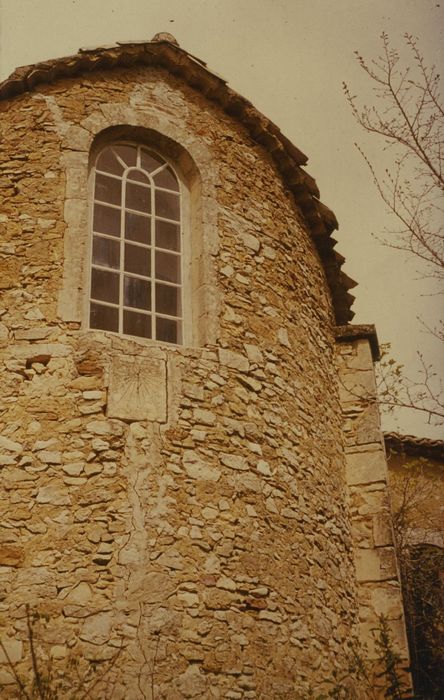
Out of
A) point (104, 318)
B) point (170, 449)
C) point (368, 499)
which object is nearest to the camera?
point (170, 449)

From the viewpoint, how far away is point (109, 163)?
8.05 metres

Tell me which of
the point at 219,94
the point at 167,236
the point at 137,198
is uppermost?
the point at 219,94

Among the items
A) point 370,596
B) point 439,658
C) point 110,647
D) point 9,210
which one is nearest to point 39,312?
point 9,210

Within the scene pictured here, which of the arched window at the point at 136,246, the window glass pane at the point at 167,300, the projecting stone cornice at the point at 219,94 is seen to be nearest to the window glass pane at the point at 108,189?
the arched window at the point at 136,246

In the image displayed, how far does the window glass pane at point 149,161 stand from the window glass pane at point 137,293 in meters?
1.21

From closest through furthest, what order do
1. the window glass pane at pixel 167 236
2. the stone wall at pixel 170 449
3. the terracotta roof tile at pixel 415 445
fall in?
the stone wall at pixel 170 449
the window glass pane at pixel 167 236
the terracotta roof tile at pixel 415 445

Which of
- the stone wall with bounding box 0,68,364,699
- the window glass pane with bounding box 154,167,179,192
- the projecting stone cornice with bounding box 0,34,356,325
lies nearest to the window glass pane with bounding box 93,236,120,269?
the stone wall with bounding box 0,68,364,699

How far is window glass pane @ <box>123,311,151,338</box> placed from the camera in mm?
7438

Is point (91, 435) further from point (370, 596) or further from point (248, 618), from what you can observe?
point (370, 596)

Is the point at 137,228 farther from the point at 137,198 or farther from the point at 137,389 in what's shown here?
the point at 137,389

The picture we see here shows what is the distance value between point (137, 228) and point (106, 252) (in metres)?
0.44

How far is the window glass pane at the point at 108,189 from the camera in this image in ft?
25.9

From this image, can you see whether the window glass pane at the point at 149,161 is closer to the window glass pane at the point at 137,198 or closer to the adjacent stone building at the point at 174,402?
the adjacent stone building at the point at 174,402

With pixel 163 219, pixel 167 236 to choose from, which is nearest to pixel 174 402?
pixel 167 236
